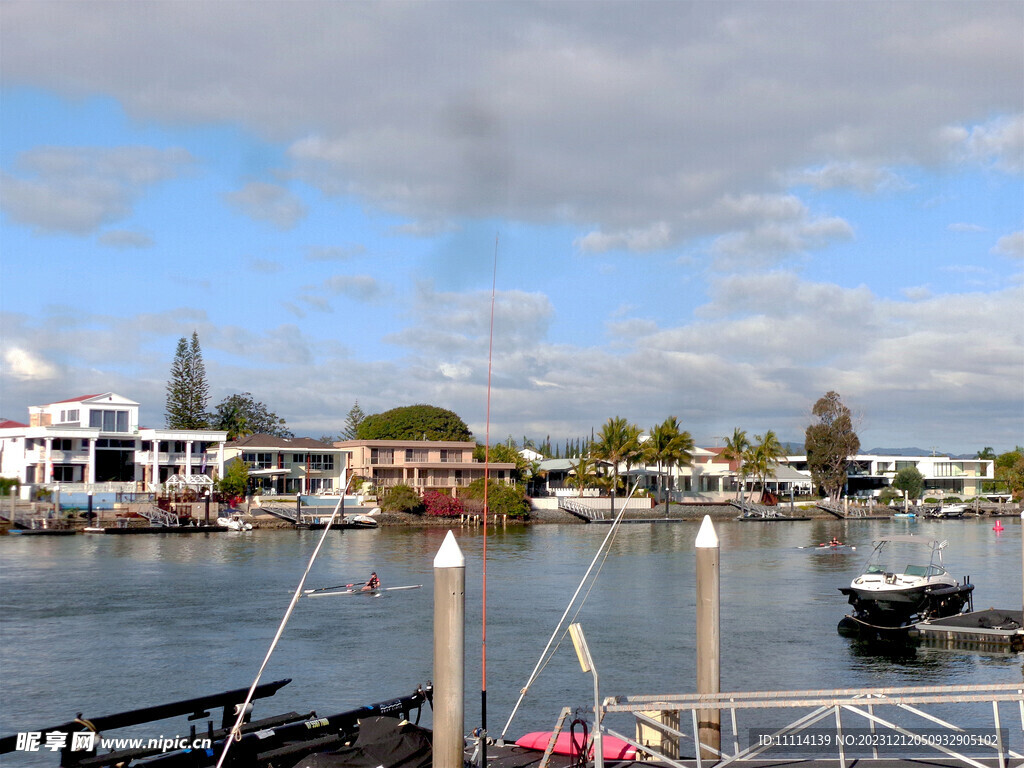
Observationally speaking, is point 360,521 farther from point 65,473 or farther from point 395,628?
point 395,628

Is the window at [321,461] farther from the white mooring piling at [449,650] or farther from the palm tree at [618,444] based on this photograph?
the white mooring piling at [449,650]

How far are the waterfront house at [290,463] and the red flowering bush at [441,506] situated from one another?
11.0m

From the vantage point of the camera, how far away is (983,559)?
208ft

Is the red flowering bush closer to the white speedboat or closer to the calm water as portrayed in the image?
the white speedboat

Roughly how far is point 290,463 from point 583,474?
33.4 m

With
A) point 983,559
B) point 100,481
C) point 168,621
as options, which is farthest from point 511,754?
point 100,481

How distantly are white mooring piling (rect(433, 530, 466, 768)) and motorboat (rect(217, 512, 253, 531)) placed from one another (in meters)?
79.9

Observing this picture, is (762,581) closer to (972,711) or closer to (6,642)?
(972,711)

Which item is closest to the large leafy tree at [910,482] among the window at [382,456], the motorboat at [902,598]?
the window at [382,456]

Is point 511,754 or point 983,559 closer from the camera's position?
point 511,754

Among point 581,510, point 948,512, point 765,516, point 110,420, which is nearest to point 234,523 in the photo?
point 110,420

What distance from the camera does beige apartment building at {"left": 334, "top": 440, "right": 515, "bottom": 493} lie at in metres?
104

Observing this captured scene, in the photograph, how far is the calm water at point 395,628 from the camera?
2666 centimetres

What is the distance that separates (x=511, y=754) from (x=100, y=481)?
90.0 m
